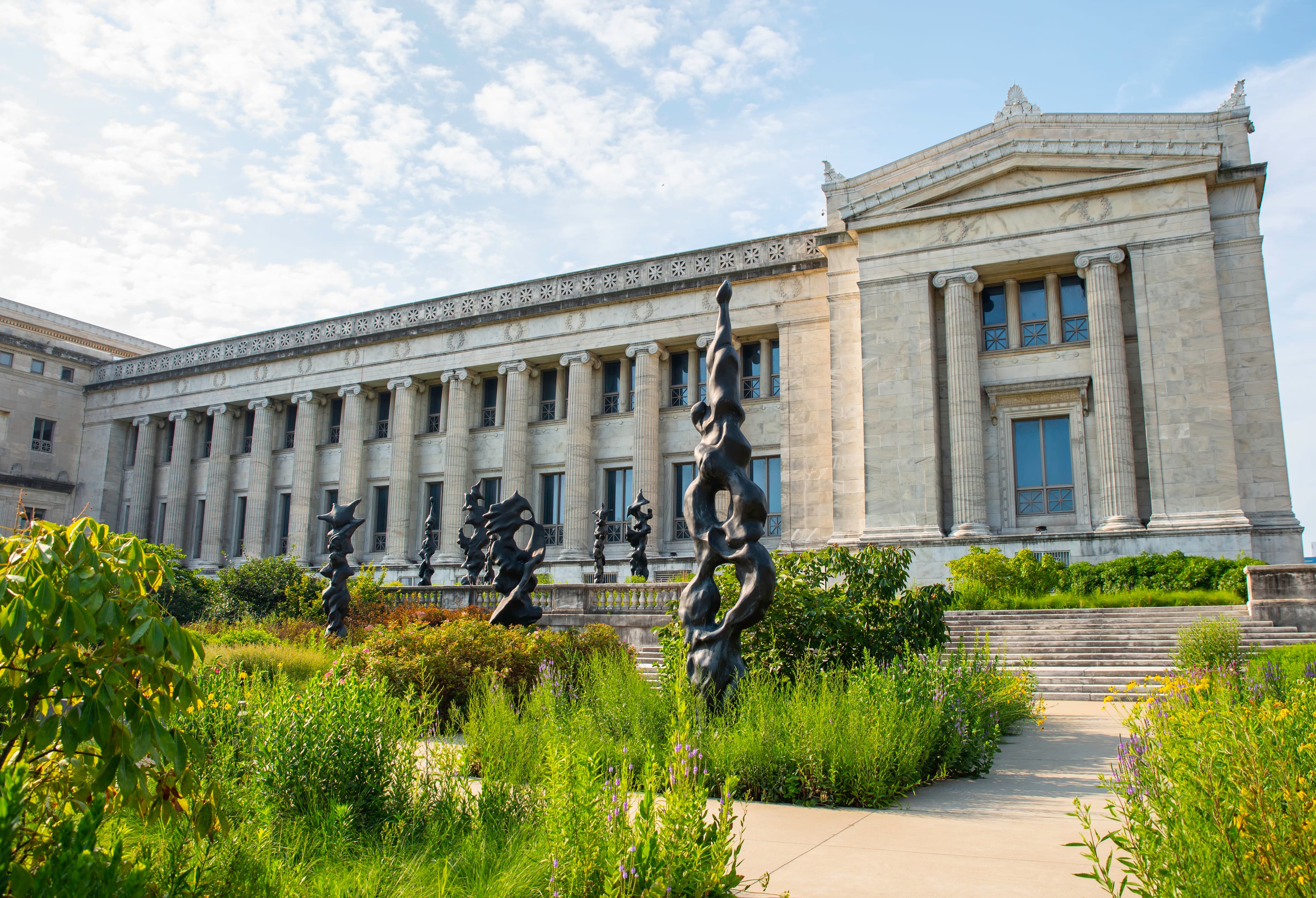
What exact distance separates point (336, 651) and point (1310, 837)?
14.9 m

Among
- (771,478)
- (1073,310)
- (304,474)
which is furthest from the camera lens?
(304,474)

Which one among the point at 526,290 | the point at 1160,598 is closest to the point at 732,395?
the point at 1160,598

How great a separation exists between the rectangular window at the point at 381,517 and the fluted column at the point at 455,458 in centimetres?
377

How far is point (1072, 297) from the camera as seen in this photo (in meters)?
29.2

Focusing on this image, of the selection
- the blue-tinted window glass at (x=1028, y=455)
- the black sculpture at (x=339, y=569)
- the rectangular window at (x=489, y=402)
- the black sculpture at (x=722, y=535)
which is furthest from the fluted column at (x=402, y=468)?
the black sculpture at (x=722, y=535)

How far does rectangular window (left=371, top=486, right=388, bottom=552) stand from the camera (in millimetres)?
41125

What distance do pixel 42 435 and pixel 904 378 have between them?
44.2 meters

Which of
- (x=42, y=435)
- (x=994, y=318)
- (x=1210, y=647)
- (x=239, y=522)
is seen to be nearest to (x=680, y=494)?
(x=994, y=318)

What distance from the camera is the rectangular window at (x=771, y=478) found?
33.9 m

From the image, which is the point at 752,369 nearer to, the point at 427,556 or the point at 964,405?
the point at 964,405

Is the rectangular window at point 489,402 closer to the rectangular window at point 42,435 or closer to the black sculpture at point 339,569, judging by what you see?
the black sculpture at point 339,569

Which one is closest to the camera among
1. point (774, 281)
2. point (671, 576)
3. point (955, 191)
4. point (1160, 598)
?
point (1160, 598)

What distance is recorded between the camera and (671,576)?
31.9 meters

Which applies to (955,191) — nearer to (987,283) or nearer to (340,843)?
(987,283)
